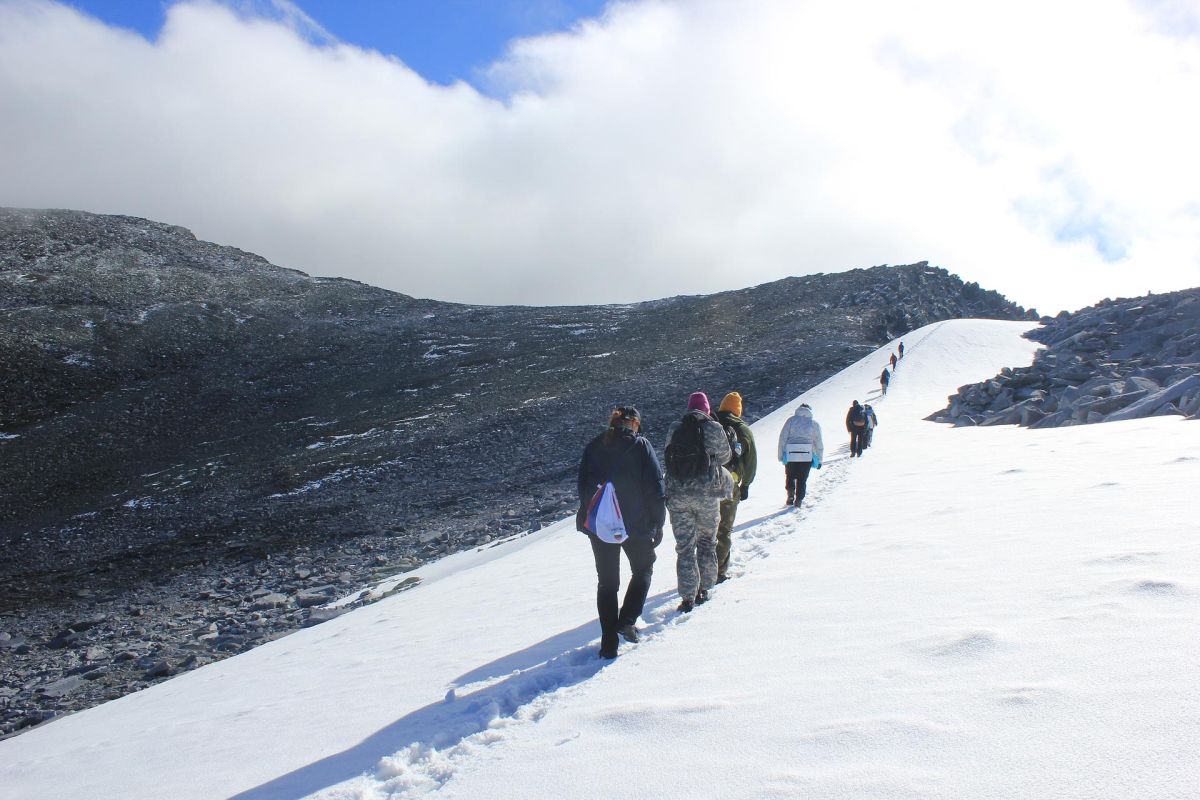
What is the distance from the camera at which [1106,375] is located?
2333 cm

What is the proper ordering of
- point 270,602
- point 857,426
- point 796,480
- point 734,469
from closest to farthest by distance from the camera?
point 734,469, point 796,480, point 270,602, point 857,426

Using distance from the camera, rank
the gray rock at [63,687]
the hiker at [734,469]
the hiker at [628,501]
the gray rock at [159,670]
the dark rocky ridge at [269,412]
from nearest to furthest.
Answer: the hiker at [628,501] → the hiker at [734,469] → the gray rock at [63,687] → the gray rock at [159,670] → the dark rocky ridge at [269,412]

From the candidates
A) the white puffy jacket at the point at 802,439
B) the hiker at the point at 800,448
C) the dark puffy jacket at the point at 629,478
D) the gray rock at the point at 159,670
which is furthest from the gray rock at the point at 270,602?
the dark puffy jacket at the point at 629,478

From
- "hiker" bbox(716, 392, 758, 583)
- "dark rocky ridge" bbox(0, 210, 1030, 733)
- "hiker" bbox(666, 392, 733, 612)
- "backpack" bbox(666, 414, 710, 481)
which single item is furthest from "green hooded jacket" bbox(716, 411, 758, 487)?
"dark rocky ridge" bbox(0, 210, 1030, 733)

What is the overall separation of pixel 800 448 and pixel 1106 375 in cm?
1673

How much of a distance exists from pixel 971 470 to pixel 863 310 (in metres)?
52.3

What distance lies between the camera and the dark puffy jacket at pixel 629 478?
6.32 m

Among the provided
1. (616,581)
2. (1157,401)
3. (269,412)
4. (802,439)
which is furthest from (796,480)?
(269,412)

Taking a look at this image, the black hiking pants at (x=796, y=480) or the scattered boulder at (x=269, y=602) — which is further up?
the black hiking pants at (x=796, y=480)

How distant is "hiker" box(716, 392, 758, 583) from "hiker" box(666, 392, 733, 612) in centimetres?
94

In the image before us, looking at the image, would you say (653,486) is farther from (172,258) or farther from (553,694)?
(172,258)

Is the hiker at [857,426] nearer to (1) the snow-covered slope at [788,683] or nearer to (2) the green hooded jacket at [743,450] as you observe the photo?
(1) the snow-covered slope at [788,683]

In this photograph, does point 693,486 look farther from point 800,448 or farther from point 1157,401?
point 1157,401

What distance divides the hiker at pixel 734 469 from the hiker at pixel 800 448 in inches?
148
